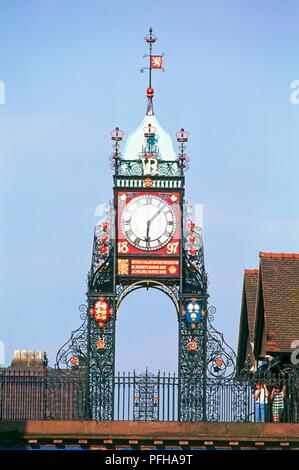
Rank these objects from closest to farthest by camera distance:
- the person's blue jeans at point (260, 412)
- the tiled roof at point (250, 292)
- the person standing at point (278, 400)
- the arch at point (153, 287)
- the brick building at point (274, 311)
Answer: the person's blue jeans at point (260, 412) < the person standing at point (278, 400) < the brick building at point (274, 311) < the arch at point (153, 287) < the tiled roof at point (250, 292)

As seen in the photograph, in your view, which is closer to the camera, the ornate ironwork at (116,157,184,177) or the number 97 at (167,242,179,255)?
the number 97 at (167,242,179,255)

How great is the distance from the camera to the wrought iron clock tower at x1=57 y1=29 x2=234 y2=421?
48656 millimetres

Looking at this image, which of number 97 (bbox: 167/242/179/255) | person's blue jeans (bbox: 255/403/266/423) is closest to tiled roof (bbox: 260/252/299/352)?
person's blue jeans (bbox: 255/403/266/423)

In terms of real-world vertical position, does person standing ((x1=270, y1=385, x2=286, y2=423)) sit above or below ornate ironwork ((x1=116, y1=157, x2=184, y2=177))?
below

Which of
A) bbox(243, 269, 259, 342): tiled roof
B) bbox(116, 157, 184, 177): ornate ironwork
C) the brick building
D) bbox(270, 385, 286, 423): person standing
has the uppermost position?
bbox(116, 157, 184, 177): ornate ironwork

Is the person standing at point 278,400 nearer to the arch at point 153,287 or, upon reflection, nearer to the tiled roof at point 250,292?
the arch at point 153,287

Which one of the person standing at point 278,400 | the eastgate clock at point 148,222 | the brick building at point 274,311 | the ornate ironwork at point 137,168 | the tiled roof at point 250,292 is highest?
the ornate ironwork at point 137,168

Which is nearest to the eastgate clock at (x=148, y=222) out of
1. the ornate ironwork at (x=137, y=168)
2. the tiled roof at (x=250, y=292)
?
the ornate ironwork at (x=137, y=168)

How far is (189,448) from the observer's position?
3962 cm

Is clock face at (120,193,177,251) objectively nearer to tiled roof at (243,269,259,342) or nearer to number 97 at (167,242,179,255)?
number 97 at (167,242,179,255)

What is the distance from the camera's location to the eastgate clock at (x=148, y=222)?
49.7 meters

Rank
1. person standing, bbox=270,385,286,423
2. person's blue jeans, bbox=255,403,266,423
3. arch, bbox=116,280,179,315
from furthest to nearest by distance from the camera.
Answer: arch, bbox=116,280,179,315, person standing, bbox=270,385,286,423, person's blue jeans, bbox=255,403,266,423

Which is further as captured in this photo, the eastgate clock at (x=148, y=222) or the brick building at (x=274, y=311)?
the eastgate clock at (x=148, y=222)

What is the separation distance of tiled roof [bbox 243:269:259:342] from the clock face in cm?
429
